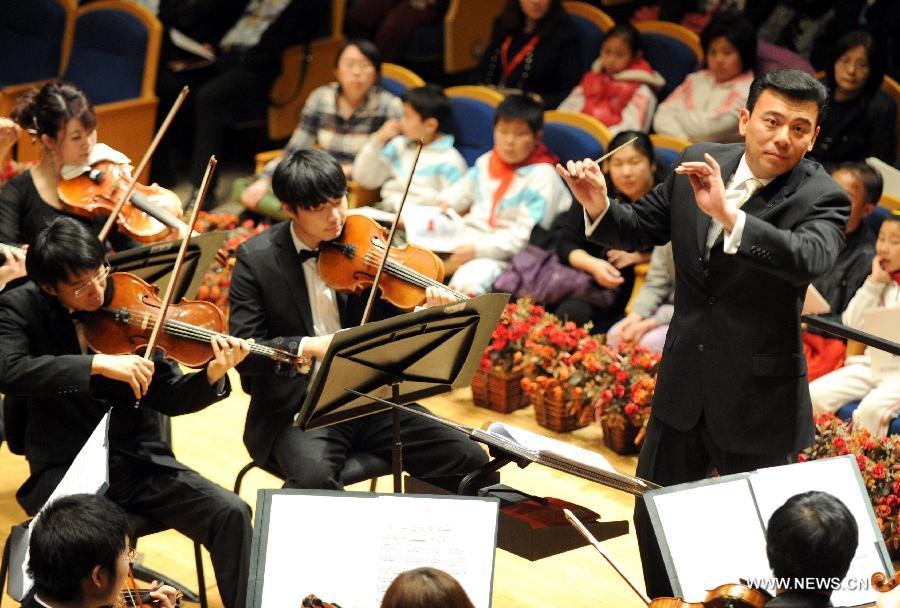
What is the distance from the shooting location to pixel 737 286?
3066 mm

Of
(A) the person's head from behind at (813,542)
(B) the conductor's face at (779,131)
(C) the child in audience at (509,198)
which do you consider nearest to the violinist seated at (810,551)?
(A) the person's head from behind at (813,542)

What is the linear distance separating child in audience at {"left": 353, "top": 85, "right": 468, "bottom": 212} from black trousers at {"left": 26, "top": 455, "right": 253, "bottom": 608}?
250 centimetres

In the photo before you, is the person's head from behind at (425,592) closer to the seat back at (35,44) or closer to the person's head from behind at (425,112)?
the person's head from behind at (425,112)

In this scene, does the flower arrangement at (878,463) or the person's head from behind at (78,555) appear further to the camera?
the flower arrangement at (878,463)

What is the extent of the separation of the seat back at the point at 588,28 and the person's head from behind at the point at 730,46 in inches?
34.9

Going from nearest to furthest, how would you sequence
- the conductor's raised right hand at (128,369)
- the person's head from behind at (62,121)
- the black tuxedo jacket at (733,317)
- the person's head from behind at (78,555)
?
the person's head from behind at (78,555) < the black tuxedo jacket at (733,317) < the conductor's raised right hand at (128,369) < the person's head from behind at (62,121)

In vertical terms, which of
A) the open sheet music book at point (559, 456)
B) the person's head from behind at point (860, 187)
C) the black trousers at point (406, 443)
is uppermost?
the person's head from behind at point (860, 187)

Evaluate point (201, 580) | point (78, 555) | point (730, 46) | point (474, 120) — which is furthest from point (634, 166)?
point (78, 555)

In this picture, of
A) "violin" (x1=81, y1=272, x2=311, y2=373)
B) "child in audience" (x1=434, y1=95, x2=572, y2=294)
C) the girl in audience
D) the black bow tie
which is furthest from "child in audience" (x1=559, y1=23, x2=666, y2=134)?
"violin" (x1=81, y1=272, x2=311, y2=373)

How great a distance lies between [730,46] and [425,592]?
4122 millimetres

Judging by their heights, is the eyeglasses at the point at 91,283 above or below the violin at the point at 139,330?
Result: above

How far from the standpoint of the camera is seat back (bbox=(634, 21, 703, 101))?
6.11 metres

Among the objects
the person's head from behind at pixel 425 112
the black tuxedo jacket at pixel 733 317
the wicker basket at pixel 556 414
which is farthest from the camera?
Result: the person's head from behind at pixel 425 112

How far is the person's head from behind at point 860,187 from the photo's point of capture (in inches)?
187
